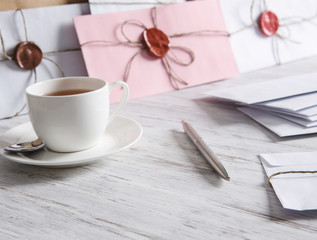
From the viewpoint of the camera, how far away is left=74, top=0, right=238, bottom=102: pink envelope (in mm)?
826

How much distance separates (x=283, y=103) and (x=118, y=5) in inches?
18.2

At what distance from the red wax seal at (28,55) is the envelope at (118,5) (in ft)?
0.54

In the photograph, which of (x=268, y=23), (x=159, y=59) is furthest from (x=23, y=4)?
(x=268, y=23)

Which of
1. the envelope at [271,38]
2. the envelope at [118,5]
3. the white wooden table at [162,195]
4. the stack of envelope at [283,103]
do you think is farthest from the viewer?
the envelope at [271,38]

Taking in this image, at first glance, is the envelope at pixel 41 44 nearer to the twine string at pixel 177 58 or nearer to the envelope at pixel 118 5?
the envelope at pixel 118 5

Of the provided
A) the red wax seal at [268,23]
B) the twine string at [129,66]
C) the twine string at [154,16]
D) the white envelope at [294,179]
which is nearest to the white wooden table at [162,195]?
the white envelope at [294,179]

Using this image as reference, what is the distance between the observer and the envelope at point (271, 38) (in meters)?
1.01

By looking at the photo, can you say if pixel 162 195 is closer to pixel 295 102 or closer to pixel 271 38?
pixel 295 102

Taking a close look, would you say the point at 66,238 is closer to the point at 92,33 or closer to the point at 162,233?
the point at 162,233

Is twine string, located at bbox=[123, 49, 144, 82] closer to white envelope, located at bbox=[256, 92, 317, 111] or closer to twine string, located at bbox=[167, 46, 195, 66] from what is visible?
twine string, located at bbox=[167, 46, 195, 66]

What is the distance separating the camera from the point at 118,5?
0.88 m

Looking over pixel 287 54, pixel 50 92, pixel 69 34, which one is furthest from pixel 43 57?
pixel 287 54

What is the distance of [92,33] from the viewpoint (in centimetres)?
83

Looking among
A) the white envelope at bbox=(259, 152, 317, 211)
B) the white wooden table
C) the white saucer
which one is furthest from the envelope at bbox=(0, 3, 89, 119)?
the white envelope at bbox=(259, 152, 317, 211)
